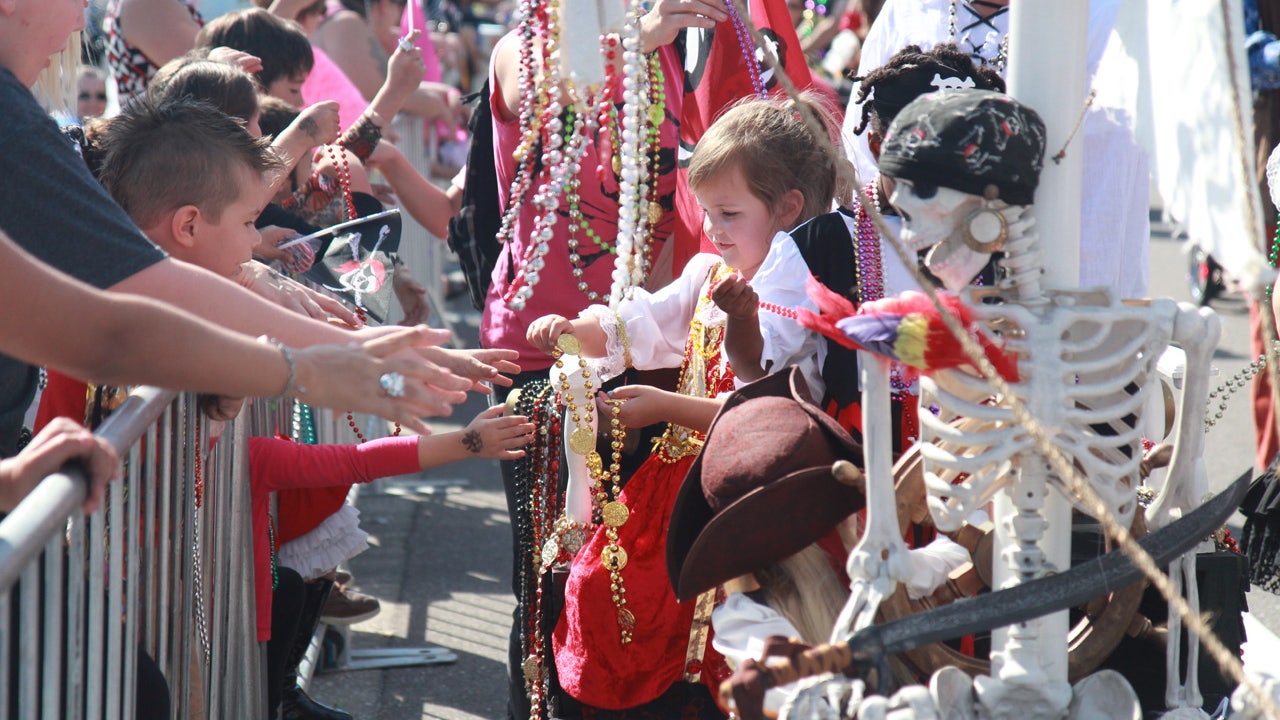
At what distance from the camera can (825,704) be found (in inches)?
59.9

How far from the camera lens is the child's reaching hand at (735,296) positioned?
2035 mm

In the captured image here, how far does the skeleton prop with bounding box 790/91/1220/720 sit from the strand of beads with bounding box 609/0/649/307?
974 millimetres

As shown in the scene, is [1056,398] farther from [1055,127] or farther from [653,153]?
[653,153]

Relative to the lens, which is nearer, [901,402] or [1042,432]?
[1042,432]

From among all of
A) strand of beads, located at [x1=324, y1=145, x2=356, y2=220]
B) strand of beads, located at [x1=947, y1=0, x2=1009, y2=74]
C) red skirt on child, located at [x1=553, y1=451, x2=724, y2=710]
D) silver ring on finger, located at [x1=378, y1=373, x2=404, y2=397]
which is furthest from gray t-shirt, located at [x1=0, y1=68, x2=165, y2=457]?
strand of beads, located at [x1=324, y1=145, x2=356, y2=220]

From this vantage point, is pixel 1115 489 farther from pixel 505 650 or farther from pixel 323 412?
pixel 323 412

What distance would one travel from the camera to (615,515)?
7.64 feet

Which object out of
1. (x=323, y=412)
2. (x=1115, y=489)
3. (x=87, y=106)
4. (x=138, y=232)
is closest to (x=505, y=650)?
(x=323, y=412)

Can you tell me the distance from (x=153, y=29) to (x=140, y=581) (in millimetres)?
2632

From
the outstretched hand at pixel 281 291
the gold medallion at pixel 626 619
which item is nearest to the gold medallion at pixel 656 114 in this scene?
the outstretched hand at pixel 281 291

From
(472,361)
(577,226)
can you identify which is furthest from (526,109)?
(472,361)

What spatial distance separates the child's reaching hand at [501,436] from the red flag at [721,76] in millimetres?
669

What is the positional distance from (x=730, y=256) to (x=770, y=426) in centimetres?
71

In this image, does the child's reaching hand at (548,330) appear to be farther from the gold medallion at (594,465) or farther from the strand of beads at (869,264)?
the strand of beads at (869,264)
